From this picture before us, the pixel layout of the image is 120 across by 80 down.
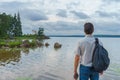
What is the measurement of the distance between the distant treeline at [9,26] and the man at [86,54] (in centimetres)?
9221

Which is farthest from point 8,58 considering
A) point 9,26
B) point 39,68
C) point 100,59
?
point 9,26

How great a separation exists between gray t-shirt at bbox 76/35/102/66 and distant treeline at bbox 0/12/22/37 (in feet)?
303

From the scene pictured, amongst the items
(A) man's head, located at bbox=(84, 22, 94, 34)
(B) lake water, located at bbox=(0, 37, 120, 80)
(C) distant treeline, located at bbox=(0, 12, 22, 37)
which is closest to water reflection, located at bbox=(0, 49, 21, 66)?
(B) lake water, located at bbox=(0, 37, 120, 80)

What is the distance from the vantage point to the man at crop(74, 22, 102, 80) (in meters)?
7.94

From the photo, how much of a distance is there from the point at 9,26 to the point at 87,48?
359 ft

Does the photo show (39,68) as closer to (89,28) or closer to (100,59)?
(89,28)

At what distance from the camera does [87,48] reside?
7.95 meters

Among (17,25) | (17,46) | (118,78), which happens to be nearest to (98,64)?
(118,78)

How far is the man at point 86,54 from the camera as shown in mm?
7938

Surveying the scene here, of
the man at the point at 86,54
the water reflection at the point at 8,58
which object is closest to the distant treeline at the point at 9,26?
the water reflection at the point at 8,58

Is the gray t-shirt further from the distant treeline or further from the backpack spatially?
the distant treeline

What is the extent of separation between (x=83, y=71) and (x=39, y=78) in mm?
11919

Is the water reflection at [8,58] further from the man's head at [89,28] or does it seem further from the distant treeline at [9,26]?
the distant treeline at [9,26]

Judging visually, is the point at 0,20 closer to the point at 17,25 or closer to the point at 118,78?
the point at 17,25
